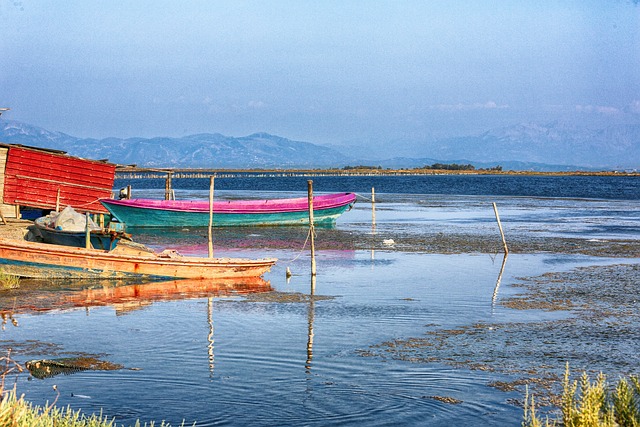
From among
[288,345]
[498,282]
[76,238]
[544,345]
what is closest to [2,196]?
[76,238]

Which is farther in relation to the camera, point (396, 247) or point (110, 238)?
point (396, 247)

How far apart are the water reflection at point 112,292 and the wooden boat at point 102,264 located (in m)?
0.22

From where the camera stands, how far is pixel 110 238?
2303cm

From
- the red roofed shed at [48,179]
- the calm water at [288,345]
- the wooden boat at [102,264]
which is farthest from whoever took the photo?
the red roofed shed at [48,179]

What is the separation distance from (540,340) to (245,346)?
17.5ft

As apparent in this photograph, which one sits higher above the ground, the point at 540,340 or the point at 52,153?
the point at 52,153

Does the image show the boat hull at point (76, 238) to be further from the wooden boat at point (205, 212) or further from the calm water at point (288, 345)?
the wooden boat at point (205, 212)

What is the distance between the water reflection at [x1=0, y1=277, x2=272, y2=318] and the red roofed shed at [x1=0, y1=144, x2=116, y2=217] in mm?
9619

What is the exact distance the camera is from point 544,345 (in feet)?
47.4

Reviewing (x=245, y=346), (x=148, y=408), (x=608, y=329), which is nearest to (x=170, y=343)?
(x=245, y=346)

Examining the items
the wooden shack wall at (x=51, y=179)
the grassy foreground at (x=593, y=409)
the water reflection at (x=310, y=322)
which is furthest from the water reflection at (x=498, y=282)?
the wooden shack wall at (x=51, y=179)

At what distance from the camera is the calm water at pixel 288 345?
429 inches

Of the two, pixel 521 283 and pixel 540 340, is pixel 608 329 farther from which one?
pixel 521 283

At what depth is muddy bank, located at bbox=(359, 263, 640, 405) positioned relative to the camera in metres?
12.7
